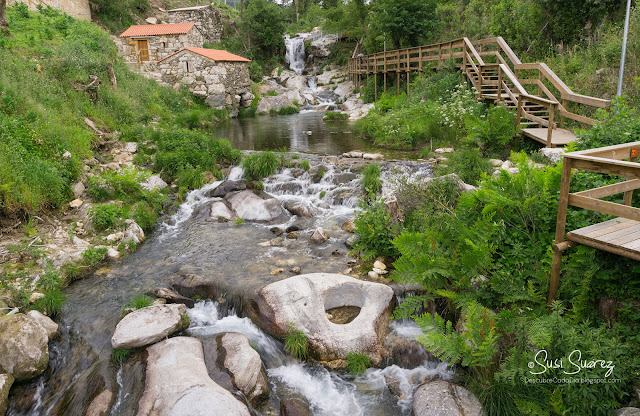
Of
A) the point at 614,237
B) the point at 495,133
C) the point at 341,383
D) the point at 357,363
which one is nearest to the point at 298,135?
the point at 495,133

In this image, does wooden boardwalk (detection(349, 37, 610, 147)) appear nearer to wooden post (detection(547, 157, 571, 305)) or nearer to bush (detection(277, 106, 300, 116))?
wooden post (detection(547, 157, 571, 305))

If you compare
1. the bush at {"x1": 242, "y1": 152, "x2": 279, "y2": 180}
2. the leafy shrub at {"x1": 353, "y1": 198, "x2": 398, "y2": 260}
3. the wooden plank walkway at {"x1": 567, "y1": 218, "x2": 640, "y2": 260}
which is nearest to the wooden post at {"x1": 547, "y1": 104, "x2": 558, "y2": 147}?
the leafy shrub at {"x1": 353, "y1": 198, "x2": 398, "y2": 260}

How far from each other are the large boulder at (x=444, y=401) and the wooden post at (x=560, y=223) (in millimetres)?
1518

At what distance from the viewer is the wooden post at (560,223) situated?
4.86 meters

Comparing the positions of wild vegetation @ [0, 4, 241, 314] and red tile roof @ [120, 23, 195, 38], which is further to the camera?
red tile roof @ [120, 23, 195, 38]

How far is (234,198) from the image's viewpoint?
11.5m

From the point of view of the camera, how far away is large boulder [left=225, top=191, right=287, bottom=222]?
10766 millimetres

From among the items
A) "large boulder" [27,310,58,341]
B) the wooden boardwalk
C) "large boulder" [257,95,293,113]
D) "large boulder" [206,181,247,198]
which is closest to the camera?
"large boulder" [27,310,58,341]

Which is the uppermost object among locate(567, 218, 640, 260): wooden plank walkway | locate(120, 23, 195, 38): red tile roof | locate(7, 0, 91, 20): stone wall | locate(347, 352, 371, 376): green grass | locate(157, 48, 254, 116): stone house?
locate(7, 0, 91, 20): stone wall

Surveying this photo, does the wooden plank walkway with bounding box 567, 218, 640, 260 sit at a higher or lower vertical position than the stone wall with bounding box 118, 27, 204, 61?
lower

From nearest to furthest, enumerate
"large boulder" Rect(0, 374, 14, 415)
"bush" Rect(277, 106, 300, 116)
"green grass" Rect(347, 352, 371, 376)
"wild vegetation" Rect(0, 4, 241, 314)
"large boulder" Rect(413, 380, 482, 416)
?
"large boulder" Rect(413, 380, 482, 416) < "large boulder" Rect(0, 374, 14, 415) < "green grass" Rect(347, 352, 371, 376) < "wild vegetation" Rect(0, 4, 241, 314) < "bush" Rect(277, 106, 300, 116)

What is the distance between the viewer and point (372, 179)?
1115 cm

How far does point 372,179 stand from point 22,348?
26.5 feet

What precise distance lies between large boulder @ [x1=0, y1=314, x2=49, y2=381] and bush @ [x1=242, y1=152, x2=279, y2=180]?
7.59 m
